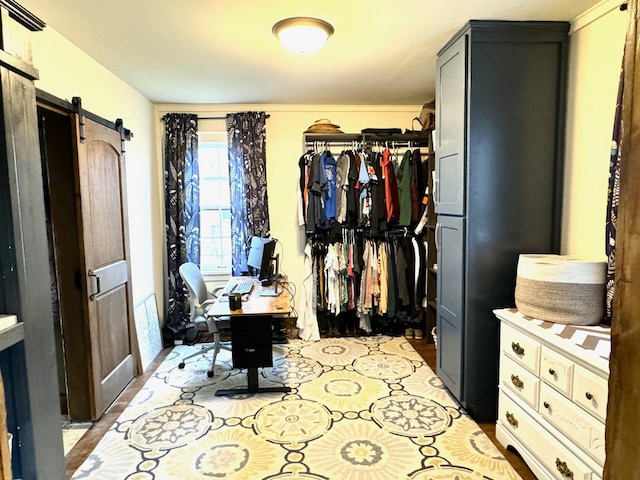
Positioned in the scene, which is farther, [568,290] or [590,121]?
[590,121]

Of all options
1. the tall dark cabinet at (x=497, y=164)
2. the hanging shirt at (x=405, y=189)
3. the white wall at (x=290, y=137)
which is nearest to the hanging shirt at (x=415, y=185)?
the hanging shirt at (x=405, y=189)

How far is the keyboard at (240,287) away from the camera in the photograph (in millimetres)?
3280

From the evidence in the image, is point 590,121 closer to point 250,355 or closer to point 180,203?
point 250,355

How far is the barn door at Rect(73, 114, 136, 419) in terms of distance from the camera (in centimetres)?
256

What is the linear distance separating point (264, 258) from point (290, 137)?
149 cm

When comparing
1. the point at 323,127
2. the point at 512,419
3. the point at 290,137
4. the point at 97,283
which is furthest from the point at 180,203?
the point at 512,419

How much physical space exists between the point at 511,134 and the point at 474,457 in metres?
1.91

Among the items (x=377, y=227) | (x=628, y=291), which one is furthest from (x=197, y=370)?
(x=628, y=291)

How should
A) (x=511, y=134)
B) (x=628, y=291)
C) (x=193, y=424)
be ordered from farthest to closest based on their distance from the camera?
(x=193, y=424) < (x=511, y=134) < (x=628, y=291)

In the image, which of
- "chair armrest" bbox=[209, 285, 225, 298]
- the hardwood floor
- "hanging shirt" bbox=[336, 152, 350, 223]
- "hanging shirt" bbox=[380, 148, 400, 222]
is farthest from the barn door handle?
the hardwood floor

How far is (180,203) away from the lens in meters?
4.01

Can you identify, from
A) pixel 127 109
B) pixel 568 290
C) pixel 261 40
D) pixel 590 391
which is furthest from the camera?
pixel 127 109

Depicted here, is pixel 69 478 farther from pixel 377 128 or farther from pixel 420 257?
pixel 377 128

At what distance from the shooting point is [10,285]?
3.58ft
